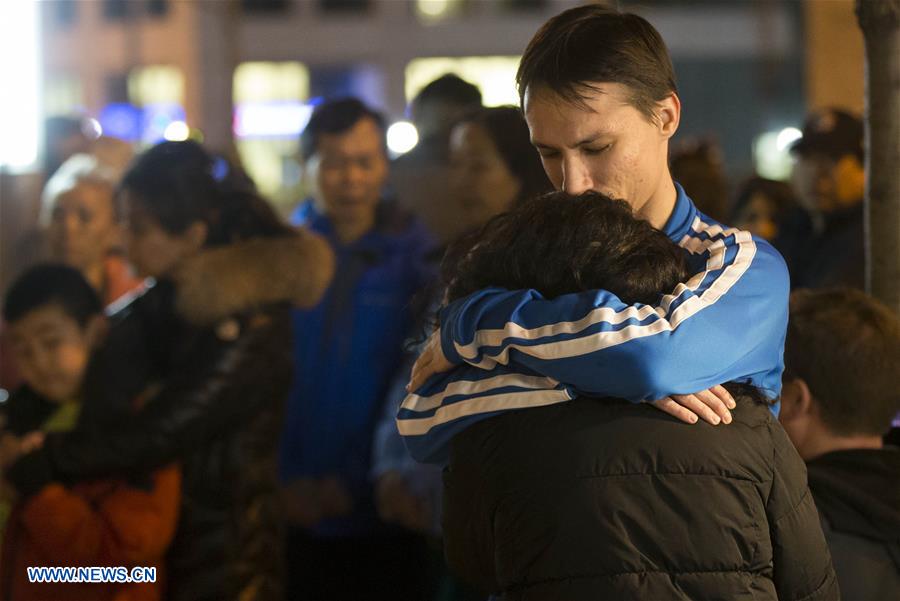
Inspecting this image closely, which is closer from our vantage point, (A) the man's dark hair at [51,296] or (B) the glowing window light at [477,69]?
(A) the man's dark hair at [51,296]

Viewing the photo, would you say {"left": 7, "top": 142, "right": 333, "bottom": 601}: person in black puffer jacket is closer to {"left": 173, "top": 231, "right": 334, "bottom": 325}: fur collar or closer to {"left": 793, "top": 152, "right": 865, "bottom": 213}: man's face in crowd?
{"left": 173, "top": 231, "right": 334, "bottom": 325}: fur collar

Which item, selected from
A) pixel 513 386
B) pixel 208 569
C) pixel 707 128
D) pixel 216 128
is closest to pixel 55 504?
pixel 208 569

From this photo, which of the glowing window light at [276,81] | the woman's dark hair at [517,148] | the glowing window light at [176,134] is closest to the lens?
the woman's dark hair at [517,148]

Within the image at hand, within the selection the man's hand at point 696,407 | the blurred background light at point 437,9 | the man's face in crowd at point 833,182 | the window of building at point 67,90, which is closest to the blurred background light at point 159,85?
the window of building at point 67,90

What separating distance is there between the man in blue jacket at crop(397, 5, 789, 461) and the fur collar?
1.44 metres

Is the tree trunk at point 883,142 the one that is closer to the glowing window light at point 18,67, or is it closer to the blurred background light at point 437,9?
the glowing window light at point 18,67

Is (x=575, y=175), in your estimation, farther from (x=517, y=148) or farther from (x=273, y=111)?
(x=273, y=111)

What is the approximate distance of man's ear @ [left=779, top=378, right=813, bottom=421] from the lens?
2.49 meters

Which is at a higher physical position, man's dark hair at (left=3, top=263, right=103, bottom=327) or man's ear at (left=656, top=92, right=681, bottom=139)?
man's ear at (left=656, top=92, right=681, bottom=139)

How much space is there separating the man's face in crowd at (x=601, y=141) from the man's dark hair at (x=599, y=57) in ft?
0.06

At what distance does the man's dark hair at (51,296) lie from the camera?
3.40m

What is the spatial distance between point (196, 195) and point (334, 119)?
1.04m

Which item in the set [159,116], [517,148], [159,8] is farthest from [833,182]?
[159,8]

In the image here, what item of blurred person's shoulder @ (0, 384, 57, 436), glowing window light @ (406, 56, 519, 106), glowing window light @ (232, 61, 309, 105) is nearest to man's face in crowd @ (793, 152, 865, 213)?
blurred person's shoulder @ (0, 384, 57, 436)
